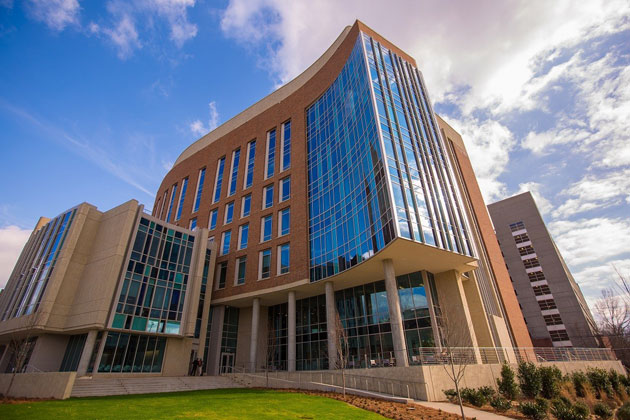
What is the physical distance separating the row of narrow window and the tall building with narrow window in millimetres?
539

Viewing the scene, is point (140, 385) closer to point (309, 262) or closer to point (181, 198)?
point (309, 262)

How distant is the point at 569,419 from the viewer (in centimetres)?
1234

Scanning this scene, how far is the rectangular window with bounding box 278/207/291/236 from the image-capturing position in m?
34.5

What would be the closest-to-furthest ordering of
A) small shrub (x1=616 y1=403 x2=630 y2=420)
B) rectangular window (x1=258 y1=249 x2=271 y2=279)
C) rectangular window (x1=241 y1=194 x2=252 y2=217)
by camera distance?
small shrub (x1=616 y1=403 x2=630 y2=420) → rectangular window (x1=258 y1=249 x2=271 y2=279) → rectangular window (x1=241 y1=194 x2=252 y2=217)

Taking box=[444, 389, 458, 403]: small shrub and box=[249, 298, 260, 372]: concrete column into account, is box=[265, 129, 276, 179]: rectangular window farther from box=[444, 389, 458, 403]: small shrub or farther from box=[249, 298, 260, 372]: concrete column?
box=[444, 389, 458, 403]: small shrub

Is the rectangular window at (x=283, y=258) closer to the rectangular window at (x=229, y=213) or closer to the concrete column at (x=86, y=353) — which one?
the rectangular window at (x=229, y=213)

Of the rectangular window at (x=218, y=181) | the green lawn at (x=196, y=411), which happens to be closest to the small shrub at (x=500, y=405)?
the green lawn at (x=196, y=411)

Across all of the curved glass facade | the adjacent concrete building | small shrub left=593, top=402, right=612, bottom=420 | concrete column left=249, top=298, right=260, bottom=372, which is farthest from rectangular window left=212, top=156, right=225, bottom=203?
the adjacent concrete building

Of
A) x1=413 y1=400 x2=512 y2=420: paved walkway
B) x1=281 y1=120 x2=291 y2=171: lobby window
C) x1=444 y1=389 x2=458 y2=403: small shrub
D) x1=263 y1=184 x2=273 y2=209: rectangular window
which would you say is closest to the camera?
x1=413 y1=400 x2=512 y2=420: paved walkway

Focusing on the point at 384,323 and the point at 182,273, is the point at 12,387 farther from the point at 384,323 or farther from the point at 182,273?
the point at 384,323

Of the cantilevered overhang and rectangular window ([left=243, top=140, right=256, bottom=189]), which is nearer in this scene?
the cantilevered overhang

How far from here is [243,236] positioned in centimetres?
3794

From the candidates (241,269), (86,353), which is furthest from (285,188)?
(86,353)

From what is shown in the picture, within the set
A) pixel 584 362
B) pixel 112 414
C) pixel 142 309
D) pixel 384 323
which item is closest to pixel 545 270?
pixel 584 362
